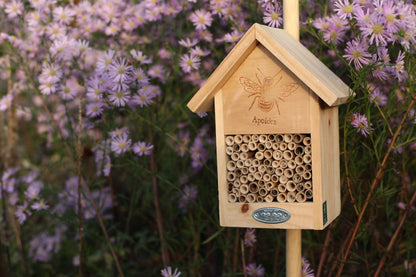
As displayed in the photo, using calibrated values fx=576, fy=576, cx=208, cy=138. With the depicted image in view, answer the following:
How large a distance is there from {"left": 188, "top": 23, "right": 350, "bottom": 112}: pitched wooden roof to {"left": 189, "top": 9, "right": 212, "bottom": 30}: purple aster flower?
2.34 ft

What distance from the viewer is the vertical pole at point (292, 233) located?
6.60ft

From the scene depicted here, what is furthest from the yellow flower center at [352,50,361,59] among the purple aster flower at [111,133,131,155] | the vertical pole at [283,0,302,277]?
the purple aster flower at [111,133,131,155]

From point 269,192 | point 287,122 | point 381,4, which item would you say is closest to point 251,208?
point 269,192

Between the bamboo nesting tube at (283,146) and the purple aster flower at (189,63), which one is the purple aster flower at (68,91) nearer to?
the purple aster flower at (189,63)

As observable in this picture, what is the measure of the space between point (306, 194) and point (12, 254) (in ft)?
7.46

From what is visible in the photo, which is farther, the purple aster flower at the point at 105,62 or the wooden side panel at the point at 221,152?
the purple aster flower at the point at 105,62

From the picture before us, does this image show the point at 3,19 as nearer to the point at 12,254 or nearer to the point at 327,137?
the point at 12,254

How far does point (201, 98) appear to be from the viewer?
1.93m

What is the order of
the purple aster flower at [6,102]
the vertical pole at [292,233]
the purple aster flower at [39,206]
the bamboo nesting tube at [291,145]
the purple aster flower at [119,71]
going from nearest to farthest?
1. the bamboo nesting tube at [291,145]
2. the vertical pole at [292,233]
3. the purple aster flower at [119,71]
4. the purple aster flower at [39,206]
5. the purple aster flower at [6,102]

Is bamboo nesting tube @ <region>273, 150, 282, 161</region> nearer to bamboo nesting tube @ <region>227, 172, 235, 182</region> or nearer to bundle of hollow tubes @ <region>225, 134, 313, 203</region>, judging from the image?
bundle of hollow tubes @ <region>225, 134, 313, 203</region>

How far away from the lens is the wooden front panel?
6.07 feet

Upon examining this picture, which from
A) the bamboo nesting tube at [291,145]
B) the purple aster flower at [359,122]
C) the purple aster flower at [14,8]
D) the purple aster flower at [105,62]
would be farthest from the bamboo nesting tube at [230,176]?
the purple aster flower at [14,8]

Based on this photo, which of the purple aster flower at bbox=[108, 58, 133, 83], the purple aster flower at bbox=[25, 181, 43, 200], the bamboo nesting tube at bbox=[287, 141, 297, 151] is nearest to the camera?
the bamboo nesting tube at bbox=[287, 141, 297, 151]

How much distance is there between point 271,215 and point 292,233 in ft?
0.58
